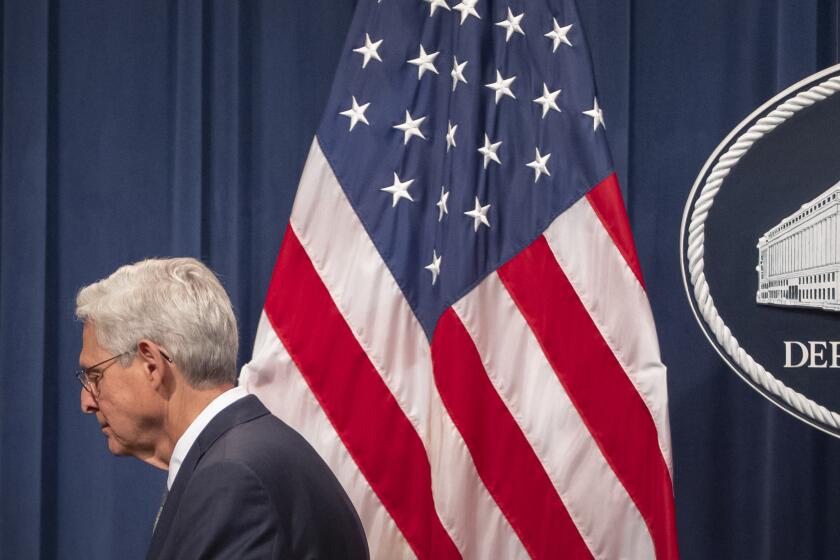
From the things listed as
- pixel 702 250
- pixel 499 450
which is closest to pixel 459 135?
pixel 702 250

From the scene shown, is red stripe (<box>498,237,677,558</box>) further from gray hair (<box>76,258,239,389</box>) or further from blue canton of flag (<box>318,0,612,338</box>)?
gray hair (<box>76,258,239,389</box>)

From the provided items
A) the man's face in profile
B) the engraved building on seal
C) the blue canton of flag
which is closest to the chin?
the man's face in profile

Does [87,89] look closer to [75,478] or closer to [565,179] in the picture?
[75,478]

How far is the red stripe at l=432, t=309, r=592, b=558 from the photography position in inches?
85.6

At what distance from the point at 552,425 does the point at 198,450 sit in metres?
1.04

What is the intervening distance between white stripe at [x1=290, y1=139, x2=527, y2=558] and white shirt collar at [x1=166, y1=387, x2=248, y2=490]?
807 millimetres

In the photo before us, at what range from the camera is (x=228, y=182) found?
2668 mm

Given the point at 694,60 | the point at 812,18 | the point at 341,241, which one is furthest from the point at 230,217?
the point at 812,18

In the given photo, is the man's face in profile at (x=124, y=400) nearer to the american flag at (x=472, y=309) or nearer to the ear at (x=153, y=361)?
the ear at (x=153, y=361)

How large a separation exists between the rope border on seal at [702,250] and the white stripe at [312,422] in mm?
849

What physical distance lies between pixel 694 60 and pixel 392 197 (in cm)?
99

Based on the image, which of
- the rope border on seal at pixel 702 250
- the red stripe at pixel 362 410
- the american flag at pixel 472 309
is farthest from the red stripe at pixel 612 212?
the red stripe at pixel 362 410

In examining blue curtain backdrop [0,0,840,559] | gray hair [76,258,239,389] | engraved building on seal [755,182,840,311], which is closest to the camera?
gray hair [76,258,239,389]

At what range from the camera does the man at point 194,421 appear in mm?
1221
